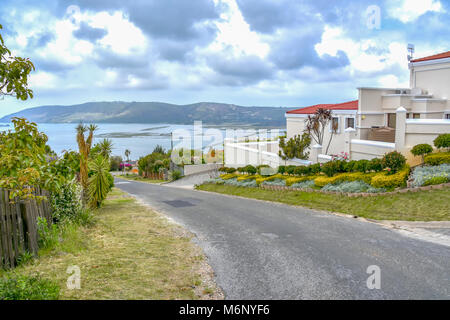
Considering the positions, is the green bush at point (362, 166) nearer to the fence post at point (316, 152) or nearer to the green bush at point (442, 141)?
the green bush at point (442, 141)

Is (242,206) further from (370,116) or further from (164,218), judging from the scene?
(370,116)

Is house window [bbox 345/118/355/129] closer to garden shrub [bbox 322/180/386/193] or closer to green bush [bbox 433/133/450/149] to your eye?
green bush [bbox 433/133/450/149]

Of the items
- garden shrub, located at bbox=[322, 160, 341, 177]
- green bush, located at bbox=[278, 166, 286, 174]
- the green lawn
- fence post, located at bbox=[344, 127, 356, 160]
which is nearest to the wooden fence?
the green lawn

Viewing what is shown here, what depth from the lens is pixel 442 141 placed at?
15820mm

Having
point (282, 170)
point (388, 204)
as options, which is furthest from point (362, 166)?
point (282, 170)

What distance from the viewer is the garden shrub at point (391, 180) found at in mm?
14562

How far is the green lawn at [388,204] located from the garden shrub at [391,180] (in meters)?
0.68

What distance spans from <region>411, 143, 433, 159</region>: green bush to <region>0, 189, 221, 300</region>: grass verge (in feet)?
38.2

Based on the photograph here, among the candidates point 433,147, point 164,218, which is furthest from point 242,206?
point 433,147

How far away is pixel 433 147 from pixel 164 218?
1319 cm

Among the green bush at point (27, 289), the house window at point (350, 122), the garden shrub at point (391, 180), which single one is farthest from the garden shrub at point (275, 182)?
the green bush at point (27, 289)

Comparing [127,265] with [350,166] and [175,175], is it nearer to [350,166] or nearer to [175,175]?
[350,166]

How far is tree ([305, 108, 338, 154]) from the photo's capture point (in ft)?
89.7

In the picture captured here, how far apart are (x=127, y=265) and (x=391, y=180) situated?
11.7m
